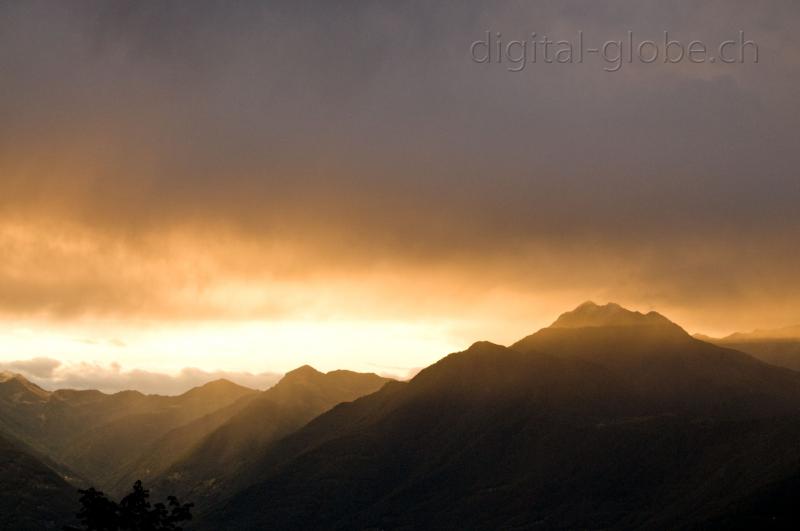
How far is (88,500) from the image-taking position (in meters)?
48.6

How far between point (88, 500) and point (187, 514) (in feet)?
17.4

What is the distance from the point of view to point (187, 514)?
162 feet

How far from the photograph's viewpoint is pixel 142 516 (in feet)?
165

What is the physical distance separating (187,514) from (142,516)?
2891 mm

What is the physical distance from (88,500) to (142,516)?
3.21 meters
